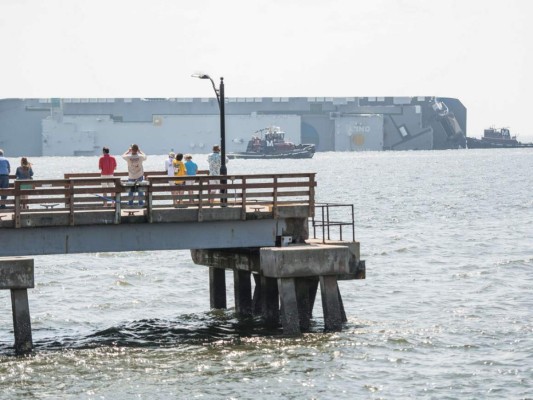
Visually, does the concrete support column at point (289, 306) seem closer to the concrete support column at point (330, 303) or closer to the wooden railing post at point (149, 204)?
the concrete support column at point (330, 303)

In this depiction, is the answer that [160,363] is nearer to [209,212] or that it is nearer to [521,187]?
[209,212]

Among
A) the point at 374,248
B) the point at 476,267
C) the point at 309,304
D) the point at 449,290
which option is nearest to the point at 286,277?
the point at 309,304

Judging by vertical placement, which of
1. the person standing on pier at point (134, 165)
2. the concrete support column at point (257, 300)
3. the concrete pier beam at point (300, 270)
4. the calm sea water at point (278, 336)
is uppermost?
the person standing on pier at point (134, 165)

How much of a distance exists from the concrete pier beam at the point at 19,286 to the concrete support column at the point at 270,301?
22.4ft

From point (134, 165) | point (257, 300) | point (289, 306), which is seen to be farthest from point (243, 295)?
point (134, 165)

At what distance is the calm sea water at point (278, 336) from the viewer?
2539 centimetres

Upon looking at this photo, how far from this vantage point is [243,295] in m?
34.1

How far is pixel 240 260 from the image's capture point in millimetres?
32875

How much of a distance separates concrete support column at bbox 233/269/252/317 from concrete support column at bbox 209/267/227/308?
898mm

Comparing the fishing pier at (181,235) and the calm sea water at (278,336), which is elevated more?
the fishing pier at (181,235)

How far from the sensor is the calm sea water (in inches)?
1000

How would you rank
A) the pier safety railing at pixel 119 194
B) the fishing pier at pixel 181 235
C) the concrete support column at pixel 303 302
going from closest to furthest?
the fishing pier at pixel 181 235
the pier safety railing at pixel 119 194
the concrete support column at pixel 303 302

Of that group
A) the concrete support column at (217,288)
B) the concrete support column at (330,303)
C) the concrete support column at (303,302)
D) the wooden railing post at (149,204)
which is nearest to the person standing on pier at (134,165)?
the wooden railing post at (149,204)

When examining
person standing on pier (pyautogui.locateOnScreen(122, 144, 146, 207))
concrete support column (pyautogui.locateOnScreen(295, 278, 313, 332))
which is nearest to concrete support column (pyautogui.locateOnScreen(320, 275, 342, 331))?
concrete support column (pyautogui.locateOnScreen(295, 278, 313, 332))
